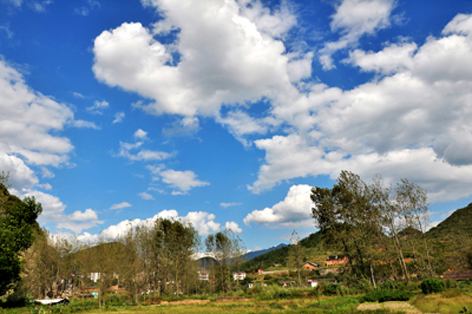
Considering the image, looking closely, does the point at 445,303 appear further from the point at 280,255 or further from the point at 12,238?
the point at 280,255

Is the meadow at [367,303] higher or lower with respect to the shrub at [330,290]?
higher

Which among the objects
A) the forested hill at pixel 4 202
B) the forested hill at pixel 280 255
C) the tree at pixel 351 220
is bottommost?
the forested hill at pixel 280 255

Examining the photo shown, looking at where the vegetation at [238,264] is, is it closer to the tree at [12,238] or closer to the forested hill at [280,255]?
the tree at [12,238]

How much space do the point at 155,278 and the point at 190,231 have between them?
12776 millimetres

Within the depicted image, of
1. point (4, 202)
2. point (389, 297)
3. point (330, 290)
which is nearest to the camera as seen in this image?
point (389, 297)

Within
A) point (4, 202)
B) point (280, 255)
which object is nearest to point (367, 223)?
point (4, 202)

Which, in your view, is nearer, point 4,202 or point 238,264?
point 4,202

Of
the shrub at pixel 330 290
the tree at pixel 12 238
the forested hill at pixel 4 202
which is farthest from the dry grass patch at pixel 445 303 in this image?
the forested hill at pixel 4 202

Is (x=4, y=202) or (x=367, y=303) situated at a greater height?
(x=4, y=202)

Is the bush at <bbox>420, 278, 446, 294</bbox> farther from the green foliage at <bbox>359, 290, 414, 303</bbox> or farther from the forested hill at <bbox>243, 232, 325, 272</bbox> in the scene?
the forested hill at <bbox>243, 232, 325, 272</bbox>

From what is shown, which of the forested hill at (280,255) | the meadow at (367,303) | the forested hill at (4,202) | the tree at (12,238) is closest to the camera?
the meadow at (367,303)

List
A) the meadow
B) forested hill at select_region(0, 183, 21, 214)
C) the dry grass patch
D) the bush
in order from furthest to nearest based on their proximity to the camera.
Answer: forested hill at select_region(0, 183, 21, 214) < the bush < the meadow < the dry grass patch

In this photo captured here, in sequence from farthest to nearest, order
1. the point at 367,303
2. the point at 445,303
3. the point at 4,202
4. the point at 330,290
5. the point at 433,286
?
the point at 4,202 < the point at 330,290 < the point at 367,303 < the point at 433,286 < the point at 445,303

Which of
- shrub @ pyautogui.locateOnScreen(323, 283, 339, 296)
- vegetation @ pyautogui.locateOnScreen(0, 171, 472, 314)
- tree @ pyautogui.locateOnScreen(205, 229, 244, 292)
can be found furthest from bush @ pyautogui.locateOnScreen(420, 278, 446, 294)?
tree @ pyautogui.locateOnScreen(205, 229, 244, 292)
